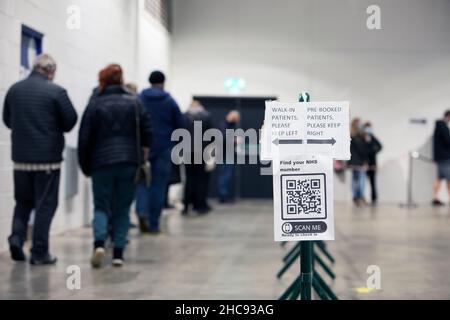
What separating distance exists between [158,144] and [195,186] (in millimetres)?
3121

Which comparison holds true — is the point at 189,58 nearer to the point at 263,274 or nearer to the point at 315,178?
the point at 263,274

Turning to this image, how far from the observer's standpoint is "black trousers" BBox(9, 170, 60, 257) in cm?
580

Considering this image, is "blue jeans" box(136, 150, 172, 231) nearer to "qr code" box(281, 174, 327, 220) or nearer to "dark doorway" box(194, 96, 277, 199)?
"dark doorway" box(194, 96, 277, 199)

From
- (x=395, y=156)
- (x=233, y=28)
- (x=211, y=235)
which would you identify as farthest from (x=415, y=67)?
(x=211, y=235)

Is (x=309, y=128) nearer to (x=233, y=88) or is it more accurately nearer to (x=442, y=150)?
(x=442, y=150)

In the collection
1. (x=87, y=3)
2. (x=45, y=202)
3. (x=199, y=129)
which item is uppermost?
(x=87, y=3)

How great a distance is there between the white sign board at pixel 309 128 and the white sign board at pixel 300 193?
1.6 inches

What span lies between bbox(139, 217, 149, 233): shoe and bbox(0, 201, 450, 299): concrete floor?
11cm

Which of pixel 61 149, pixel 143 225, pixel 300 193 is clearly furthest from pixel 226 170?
pixel 300 193

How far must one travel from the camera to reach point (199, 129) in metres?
9.80

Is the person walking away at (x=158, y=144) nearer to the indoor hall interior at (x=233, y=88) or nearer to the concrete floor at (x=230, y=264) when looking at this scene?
the indoor hall interior at (x=233, y=88)

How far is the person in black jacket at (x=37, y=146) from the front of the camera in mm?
5734

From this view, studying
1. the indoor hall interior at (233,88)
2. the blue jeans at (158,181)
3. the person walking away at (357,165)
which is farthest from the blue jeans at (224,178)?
the blue jeans at (158,181)
